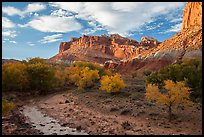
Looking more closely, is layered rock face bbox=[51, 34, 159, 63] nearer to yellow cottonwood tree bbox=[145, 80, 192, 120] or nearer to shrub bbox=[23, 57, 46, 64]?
shrub bbox=[23, 57, 46, 64]

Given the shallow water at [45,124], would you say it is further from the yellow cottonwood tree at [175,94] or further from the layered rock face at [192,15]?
the layered rock face at [192,15]

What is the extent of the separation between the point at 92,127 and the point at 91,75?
2669 centimetres

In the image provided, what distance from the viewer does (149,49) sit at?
117 meters

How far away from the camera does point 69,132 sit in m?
22.1

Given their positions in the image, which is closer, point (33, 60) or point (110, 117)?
point (110, 117)

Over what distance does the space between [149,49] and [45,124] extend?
9746cm

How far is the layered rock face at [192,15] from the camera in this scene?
98.3m

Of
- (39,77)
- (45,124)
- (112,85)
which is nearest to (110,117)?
(45,124)

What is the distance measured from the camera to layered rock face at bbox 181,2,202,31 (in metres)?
98.3

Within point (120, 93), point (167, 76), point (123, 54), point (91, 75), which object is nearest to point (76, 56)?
point (123, 54)

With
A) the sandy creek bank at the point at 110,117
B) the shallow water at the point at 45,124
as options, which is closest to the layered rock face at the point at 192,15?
the sandy creek bank at the point at 110,117

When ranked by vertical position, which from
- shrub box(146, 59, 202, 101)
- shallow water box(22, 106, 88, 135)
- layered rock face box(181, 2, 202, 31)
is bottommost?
shallow water box(22, 106, 88, 135)

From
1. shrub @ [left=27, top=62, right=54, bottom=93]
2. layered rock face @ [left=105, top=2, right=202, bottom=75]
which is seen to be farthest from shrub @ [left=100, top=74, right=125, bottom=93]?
layered rock face @ [left=105, top=2, right=202, bottom=75]

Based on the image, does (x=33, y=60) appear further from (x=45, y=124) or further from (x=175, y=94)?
(x=175, y=94)
